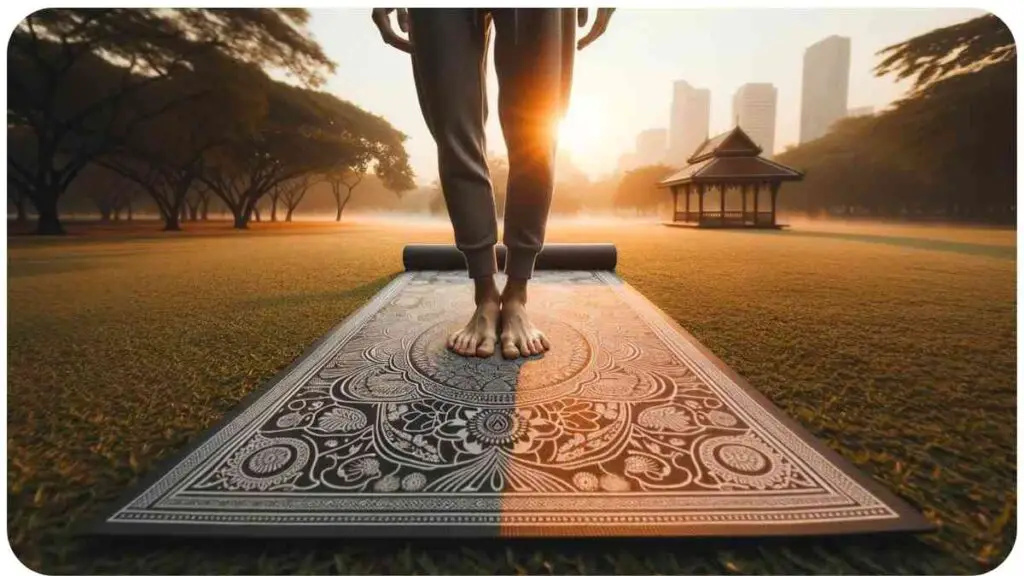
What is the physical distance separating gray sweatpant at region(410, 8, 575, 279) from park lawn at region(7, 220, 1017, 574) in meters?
0.65

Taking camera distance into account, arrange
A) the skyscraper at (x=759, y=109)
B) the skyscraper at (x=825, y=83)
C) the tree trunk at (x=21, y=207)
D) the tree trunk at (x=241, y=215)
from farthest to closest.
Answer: the skyscraper at (x=825, y=83) < the skyscraper at (x=759, y=109) < the tree trunk at (x=21, y=207) < the tree trunk at (x=241, y=215)

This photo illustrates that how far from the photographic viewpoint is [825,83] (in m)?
43.1

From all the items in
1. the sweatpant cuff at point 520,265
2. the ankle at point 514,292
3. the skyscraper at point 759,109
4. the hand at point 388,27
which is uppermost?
the skyscraper at point 759,109

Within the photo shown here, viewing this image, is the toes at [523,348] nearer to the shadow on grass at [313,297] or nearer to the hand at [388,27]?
the hand at [388,27]

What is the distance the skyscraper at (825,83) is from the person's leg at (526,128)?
168ft

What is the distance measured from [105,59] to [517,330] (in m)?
13.3

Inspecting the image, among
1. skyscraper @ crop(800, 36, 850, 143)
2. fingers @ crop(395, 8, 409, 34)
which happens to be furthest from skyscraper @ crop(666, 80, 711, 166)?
fingers @ crop(395, 8, 409, 34)

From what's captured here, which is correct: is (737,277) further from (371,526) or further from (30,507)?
(30,507)

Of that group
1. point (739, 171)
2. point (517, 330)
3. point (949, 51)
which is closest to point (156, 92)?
point (517, 330)

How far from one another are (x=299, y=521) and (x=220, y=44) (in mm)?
12069

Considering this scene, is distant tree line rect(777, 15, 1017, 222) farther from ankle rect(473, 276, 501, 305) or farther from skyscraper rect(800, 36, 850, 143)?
skyscraper rect(800, 36, 850, 143)

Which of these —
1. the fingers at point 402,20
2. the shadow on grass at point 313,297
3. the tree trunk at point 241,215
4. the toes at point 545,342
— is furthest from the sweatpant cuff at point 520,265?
the tree trunk at point 241,215

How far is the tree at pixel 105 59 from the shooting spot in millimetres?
8219

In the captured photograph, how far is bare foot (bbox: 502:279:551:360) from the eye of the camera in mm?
1206
